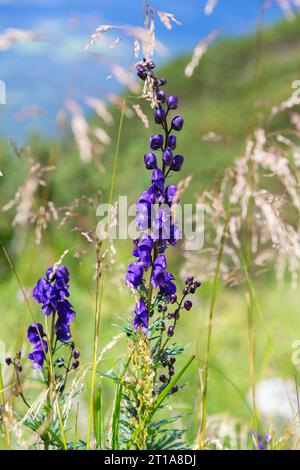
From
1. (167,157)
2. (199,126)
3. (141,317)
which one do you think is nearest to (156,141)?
(167,157)

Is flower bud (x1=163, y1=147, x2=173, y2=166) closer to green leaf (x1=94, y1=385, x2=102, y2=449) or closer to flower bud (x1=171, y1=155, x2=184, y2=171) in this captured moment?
flower bud (x1=171, y1=155, x2=184, y2=171)

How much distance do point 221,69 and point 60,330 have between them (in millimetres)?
14403

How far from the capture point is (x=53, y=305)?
6.31ft

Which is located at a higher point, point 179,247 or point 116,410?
point 179,247

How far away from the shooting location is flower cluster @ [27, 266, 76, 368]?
1917 millimetres

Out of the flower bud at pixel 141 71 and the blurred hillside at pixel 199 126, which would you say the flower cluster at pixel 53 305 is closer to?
the flower bud at pixel 141 71

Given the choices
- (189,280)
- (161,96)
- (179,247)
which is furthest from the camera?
(179,247)

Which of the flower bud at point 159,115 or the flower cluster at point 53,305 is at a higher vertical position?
the flower bud at point 159,115

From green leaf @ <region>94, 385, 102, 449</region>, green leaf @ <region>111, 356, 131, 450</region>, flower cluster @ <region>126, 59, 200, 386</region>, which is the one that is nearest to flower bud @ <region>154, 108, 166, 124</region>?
flower cluster @ <region>126, 59, 200, 386</region>

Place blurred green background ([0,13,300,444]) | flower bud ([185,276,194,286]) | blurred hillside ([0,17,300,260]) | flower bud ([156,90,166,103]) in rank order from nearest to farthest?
1. flower bud ([156,90,166,103])
2. flower bud ([185,276,194,286])
3. blurred green background ([0,13,300,444])
4. blurred hillside ([0,17,300,260])

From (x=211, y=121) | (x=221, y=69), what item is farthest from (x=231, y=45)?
(x=211, y=121)

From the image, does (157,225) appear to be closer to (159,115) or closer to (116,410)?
(159,115)

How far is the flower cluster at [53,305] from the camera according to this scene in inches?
75.5

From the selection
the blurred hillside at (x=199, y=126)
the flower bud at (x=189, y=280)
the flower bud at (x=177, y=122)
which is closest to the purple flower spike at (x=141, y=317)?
the flower bud at (x=189, y=280)
